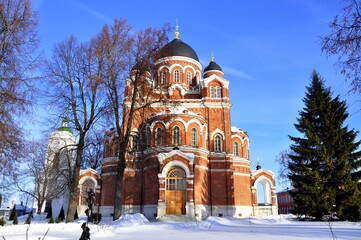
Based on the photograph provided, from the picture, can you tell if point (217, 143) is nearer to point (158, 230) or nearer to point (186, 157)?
point (186, 157)

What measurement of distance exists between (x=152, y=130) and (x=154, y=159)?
136 inches

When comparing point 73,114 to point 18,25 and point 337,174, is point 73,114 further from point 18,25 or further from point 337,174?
point 337,174

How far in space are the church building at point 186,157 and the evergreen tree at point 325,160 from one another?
7454 millimetres

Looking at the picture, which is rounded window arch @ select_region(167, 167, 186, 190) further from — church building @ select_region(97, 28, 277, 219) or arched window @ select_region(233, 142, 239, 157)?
arched window @ select_region(233, 142, 239, 157)

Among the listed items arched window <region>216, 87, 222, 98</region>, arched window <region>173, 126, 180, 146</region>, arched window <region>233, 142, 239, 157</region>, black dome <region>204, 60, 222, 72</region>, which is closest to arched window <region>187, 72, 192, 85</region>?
black dome <region>204, 60, 222, 72</region>

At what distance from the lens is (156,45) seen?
64.1 ft

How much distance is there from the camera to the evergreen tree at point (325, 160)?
17.7 m

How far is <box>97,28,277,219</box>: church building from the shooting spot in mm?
22953

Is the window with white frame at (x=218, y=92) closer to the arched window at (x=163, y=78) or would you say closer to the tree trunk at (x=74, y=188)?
the arched window at (x=163, y=78)

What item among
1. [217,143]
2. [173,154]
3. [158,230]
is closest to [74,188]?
[158,230]

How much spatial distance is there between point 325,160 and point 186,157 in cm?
975

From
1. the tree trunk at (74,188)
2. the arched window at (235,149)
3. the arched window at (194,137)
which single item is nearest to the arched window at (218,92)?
the arched window at (235,149)

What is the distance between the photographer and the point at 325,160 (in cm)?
1809

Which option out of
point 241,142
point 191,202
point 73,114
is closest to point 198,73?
point 241,142
